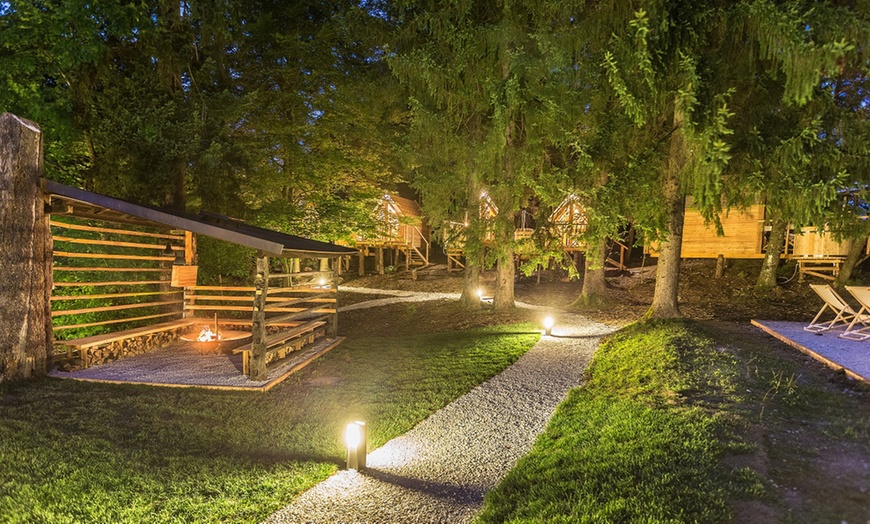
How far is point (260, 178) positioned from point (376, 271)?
1328 cm

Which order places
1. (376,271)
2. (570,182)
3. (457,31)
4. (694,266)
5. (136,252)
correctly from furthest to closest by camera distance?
(376,271), (694,266), (457,31), (136,252), (570,182)

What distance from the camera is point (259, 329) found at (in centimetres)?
721

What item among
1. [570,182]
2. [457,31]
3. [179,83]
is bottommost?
[570,182]

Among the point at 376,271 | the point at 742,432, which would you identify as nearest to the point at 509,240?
the point at 742,432

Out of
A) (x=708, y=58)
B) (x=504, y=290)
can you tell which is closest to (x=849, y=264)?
(x=708, y=58)

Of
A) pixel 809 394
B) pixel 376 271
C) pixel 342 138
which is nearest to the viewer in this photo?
pixel 809 394

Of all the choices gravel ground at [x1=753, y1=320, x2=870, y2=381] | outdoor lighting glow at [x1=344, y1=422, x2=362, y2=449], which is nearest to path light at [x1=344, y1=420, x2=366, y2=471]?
outdoor lighting glow at [x1=344, y1=422, x2=362, y2=449]

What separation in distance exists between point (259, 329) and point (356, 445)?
3453 millimetres

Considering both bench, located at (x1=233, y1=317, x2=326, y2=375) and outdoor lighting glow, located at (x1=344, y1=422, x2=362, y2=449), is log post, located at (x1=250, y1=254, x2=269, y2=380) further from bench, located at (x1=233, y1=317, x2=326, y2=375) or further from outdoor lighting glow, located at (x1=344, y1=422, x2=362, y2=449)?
outdoor lighting glow, located at (x1=344, y1=422, x2=362, y2=449)

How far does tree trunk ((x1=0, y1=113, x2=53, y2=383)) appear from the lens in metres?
6.57

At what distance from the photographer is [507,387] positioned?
7.10 meters

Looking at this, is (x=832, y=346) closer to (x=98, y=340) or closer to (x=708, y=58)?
(x=708, y=58)

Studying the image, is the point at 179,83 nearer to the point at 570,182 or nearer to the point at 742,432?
the point at 570,182

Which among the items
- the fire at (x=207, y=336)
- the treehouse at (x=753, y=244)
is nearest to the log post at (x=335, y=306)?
the fire at (x=207, y=336)
